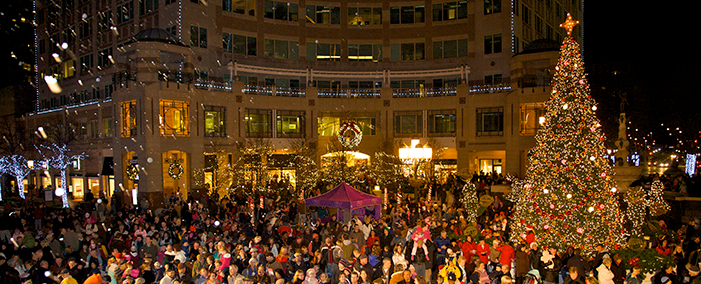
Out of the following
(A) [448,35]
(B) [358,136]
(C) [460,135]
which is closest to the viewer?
(B) [358,136]

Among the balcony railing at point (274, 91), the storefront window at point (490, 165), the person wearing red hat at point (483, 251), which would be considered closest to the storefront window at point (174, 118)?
the balcony railing at point (274, 91)

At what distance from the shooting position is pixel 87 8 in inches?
1545

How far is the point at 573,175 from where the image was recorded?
1360cm

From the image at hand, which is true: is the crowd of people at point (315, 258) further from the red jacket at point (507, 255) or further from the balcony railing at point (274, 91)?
the balcony railing at point (274, 91)

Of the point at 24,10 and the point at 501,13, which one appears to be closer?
the point at 501,13

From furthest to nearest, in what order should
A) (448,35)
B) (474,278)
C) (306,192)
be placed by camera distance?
(448,35) → (306,192) → (474,278)

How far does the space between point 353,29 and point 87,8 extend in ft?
71.5

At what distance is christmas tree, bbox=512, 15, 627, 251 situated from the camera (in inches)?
533

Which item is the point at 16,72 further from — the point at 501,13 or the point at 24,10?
the point at 501,13

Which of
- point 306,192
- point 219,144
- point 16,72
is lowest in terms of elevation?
point 306,192

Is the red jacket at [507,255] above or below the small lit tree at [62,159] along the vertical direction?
below

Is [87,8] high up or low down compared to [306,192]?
up

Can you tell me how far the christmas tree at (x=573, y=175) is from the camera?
13.5 m

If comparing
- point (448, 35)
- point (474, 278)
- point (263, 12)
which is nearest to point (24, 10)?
point (263, 12)
